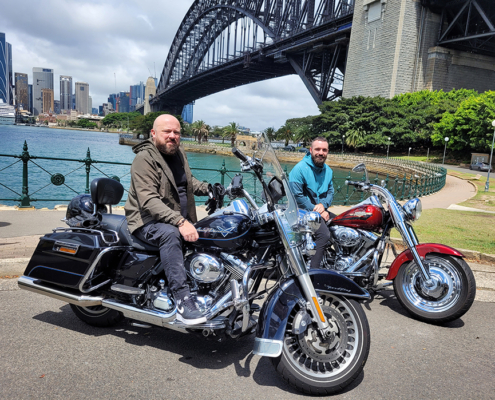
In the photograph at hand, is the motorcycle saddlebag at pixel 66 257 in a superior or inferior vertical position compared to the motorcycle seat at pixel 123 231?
inferior

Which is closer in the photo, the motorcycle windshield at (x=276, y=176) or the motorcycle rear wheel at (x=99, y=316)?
the motorcycle windshield at (x=276, y=176)

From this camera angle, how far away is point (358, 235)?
401 cm

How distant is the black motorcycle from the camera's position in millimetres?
2477

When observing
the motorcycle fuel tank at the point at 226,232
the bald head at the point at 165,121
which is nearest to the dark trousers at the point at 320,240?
the motorcycle fuel tank at the point at 226,232

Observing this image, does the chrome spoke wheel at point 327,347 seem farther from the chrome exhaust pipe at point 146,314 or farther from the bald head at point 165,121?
the bald head at point 165,121

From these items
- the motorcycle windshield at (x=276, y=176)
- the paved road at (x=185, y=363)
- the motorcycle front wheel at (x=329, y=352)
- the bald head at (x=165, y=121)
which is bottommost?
the paved road at (x=185, y=363)

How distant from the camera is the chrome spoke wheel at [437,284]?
11.9 ft

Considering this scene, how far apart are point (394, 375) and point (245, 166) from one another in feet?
5.76

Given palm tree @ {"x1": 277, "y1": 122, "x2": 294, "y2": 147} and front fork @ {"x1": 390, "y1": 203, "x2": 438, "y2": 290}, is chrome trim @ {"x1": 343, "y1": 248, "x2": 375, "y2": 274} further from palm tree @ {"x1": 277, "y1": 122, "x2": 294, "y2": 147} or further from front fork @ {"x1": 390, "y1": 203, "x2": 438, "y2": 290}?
palm tree @ {"x1": 277, "y1": 122, "x2": 294, "y2": 147}

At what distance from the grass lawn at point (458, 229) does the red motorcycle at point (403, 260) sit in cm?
307

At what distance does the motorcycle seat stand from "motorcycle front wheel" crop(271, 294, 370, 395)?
3.88ft

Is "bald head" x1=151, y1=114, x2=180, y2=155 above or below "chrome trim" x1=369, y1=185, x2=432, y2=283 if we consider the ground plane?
above

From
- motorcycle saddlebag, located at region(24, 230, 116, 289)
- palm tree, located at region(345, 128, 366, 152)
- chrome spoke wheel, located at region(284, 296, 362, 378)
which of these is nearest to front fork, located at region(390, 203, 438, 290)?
chrome spoke wheel, located at region(284, 296, 362, 378)

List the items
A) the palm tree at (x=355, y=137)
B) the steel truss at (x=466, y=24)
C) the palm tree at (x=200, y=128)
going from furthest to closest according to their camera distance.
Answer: the palm tree at (x=200, y=128), the palm tree at (x=355, y=137), the steel truss at (x=466, y=24)
